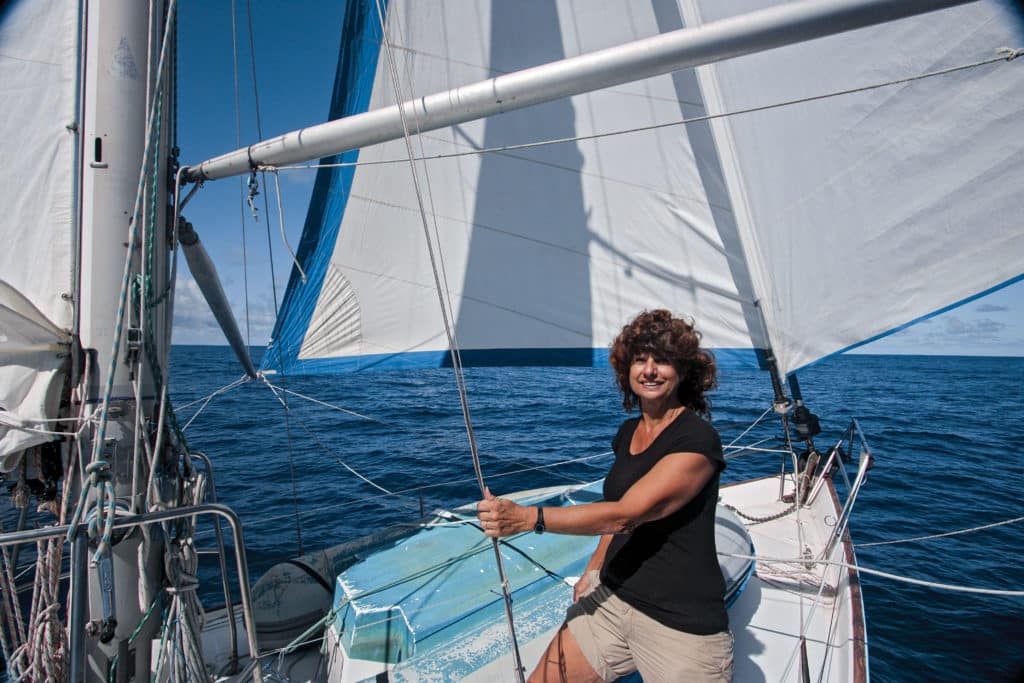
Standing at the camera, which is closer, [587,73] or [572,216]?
Result: [587,73]

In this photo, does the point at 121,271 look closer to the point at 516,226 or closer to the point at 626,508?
the point at 626,508

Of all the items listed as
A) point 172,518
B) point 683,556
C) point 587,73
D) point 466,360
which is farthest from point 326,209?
point 683,556

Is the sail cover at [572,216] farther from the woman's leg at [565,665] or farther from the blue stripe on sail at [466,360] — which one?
the woman's leg at [565,665]

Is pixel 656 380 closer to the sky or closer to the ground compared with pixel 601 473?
closer to the sky

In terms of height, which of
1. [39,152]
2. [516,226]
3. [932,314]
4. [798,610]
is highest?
[516,226]

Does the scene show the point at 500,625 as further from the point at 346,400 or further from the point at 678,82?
the point at 346,400

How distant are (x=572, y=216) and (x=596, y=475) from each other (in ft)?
17.2

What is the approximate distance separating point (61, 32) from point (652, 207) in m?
4.07

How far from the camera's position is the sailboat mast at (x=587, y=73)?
2.07 metres

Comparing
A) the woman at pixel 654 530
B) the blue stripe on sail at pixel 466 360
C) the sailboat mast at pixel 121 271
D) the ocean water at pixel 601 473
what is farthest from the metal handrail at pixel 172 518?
the blue stripe on sail at pixel 466 360

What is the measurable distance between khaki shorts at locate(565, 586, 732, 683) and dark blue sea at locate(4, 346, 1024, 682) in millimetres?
1815

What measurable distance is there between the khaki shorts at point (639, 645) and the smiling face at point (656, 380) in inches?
29.0

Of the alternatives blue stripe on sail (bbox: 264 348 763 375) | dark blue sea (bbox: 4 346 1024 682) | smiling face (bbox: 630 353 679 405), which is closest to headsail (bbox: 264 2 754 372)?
blue stripe on sail (bbox: 264 348 763 375)

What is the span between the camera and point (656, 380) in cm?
170
